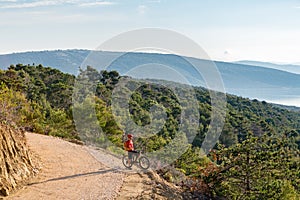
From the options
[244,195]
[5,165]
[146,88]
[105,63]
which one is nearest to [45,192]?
[5,165]

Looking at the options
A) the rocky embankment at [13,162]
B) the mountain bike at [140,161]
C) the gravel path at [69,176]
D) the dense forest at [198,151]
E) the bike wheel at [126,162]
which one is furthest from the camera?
the dense forest at [198,151]

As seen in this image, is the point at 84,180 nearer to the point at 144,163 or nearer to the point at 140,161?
the point at 140,161

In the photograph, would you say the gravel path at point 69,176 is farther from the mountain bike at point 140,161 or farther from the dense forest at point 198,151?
the dense forest at point 198,151

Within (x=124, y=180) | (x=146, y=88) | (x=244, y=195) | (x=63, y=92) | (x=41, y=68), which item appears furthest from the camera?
(x=41, y=68)

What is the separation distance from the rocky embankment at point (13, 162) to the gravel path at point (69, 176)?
0.23 metres

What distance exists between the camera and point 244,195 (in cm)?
1350

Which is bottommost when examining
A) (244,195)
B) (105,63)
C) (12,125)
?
(244,195)

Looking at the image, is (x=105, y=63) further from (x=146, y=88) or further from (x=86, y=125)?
(x=146, y=88)

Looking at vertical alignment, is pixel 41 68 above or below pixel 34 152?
above

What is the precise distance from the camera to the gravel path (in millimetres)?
9604

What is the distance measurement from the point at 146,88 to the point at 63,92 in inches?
417

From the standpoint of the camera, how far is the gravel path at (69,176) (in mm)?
9604

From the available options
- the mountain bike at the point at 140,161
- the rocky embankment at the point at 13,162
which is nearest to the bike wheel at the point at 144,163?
the mountain bike at the point at 140,161

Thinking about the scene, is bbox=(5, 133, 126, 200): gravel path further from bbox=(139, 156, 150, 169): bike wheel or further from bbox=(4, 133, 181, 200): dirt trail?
bbox=(139, 156, 150, 169): bike wheel
